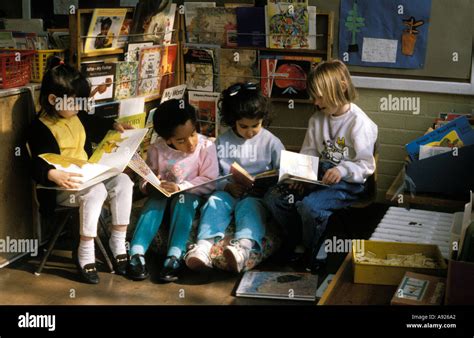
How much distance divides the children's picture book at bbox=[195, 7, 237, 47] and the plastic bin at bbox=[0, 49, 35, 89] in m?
1.22

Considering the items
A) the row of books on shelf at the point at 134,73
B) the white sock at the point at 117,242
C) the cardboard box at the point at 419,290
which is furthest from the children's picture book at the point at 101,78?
the cardboard box at the point at 419,290

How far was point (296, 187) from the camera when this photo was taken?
445 cm

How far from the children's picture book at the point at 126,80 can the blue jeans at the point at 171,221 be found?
76 centimetres

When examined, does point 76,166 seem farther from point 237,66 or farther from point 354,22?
point 354,22

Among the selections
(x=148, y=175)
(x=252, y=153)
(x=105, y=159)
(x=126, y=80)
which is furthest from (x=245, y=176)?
(x=126, y=80)

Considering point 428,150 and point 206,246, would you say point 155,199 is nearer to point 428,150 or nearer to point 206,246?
point 206,246

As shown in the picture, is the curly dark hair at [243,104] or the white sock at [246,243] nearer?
the white sock at [246,243]

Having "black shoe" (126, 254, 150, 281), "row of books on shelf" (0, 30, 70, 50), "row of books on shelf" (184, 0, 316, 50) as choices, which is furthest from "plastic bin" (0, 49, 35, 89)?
"row of books on shelf" (184, 0, 316, 50)

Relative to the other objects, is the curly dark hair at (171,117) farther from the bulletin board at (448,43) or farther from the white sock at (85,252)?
the bulletin board at (448,43)

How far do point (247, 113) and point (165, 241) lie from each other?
2.87ft

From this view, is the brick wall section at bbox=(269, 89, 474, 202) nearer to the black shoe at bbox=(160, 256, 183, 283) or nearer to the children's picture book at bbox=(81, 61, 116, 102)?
the children's picture book at bbox=(81, 61, 116, 102)

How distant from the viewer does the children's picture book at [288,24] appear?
483cm

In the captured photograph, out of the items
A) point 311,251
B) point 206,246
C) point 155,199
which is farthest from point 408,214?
point 155,199

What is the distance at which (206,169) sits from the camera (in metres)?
4.48
